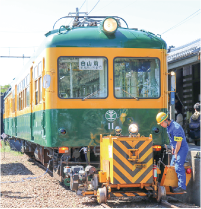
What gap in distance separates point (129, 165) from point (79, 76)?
7.09ft

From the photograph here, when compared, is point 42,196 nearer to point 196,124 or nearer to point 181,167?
point 181,167

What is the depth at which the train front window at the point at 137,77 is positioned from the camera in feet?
25.3

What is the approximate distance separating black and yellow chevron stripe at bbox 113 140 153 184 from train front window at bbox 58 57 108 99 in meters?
1.57

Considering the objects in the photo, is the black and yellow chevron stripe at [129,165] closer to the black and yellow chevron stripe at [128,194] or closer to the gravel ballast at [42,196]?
the black and yellow chevron stripe at [128,194]

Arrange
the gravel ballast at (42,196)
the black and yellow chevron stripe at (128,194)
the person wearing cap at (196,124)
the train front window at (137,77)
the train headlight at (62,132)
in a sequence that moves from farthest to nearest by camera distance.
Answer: the person wearing cap at (196,124) < the train front window at (137,77) < the train headlight at (62,132) < the gravel ballast at (42,196) < the black and yellow chevron stripe at (128,194)

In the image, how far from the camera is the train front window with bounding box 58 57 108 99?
758 centimetres

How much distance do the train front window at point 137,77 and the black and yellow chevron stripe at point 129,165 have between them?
1553 mm

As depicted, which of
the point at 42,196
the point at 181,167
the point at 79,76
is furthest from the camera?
the point at 79,76

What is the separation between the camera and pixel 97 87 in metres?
7.67

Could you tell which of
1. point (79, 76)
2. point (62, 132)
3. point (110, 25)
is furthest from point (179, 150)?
point (110, 25)

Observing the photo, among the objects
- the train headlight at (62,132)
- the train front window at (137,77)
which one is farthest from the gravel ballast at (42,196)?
the train front window at (137,77)

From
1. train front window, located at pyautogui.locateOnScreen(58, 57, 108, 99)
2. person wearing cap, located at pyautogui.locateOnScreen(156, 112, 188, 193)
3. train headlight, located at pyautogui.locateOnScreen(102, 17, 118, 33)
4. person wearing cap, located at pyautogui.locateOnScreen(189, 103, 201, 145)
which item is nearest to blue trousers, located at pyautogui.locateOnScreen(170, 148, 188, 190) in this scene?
person wearing cap, located at pyautogui.locateOnScreen(156, 112, 188, 193)

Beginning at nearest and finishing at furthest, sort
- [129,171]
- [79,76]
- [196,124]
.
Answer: [129,171] < [79,76] < [196,124]

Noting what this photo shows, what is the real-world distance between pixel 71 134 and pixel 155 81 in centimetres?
203
